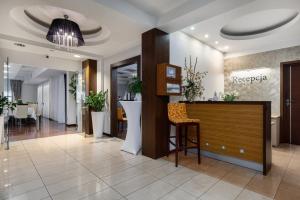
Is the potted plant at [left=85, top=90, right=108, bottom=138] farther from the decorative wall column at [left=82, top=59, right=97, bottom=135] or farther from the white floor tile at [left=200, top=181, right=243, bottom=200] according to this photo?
the white floor tile at [left=200, top=181, right=243, bottom=200]

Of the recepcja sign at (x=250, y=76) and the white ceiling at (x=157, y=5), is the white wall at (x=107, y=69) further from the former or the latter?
the recepcja sign at (x=250, y=76)

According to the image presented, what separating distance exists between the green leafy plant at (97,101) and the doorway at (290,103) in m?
5.40

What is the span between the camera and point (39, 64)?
533 cm

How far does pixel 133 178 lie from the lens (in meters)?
2.53

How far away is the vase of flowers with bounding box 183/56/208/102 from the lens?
388cm

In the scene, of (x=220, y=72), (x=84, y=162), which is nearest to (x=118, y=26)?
(x=84, y=162)

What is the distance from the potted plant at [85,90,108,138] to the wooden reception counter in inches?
123

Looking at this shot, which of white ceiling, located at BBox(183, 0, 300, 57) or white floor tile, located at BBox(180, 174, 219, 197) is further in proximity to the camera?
white ceiling, located at BBox(183, 0, 300, 57)

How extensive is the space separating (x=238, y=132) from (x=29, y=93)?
52.4 ft

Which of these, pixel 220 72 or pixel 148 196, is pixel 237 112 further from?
pixel 220 72

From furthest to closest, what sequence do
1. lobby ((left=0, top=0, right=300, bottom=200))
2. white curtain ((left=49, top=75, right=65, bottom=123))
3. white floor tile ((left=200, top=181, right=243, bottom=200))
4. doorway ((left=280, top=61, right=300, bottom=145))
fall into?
white curtain ((left=49, top=75, right=65, bottom=123)) < doorway ((left=280, top=61, right=300, bottom=145)) < lobby ((left=0, top=0, right=300, bottom=200)) < white floor tile ((left=200, top=181, right=243, bottom=200))

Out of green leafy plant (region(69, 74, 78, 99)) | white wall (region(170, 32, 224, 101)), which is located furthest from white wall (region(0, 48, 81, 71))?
white wall (region(170, 32, 224, 101))

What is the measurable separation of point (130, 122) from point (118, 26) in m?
2.07

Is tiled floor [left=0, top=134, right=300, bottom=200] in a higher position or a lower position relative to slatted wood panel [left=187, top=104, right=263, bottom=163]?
lower
